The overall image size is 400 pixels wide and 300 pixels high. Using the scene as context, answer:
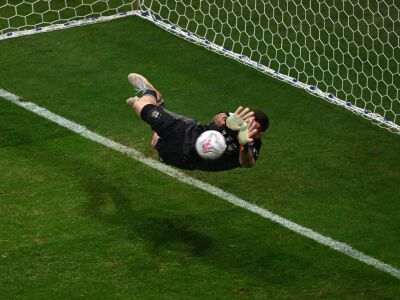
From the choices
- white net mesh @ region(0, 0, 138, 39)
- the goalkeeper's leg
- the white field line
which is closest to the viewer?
the white field line

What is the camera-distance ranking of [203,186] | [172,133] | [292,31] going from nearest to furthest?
[172,133]
[203,186]
[292,31]

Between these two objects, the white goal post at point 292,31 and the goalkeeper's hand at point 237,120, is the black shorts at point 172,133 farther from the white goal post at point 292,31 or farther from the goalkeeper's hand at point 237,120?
the white goal post at point 292,31

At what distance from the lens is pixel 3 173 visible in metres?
11.6

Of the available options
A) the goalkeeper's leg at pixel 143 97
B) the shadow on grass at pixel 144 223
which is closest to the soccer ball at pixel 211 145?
the shadow on grass at pixel 144 223

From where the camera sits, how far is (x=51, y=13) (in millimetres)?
15469

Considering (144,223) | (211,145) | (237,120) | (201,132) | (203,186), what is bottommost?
(144,223)

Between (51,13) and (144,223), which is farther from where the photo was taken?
(51,13)

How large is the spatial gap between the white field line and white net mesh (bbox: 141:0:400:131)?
2640mm

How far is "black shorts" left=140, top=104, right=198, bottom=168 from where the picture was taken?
10.8 meters

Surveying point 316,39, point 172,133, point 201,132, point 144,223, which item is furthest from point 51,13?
point 144,223

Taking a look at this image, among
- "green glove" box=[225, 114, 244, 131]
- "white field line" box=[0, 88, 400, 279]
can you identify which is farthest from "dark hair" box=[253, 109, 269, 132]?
"white field line" box=[0, 88, 400, 279]

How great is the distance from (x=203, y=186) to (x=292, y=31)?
412cm

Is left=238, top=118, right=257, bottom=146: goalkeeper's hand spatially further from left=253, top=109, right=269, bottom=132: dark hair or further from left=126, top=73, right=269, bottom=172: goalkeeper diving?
left=253, top=109, right=269, bottom=132: dark hair

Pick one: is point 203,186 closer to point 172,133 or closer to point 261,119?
point 172,133
